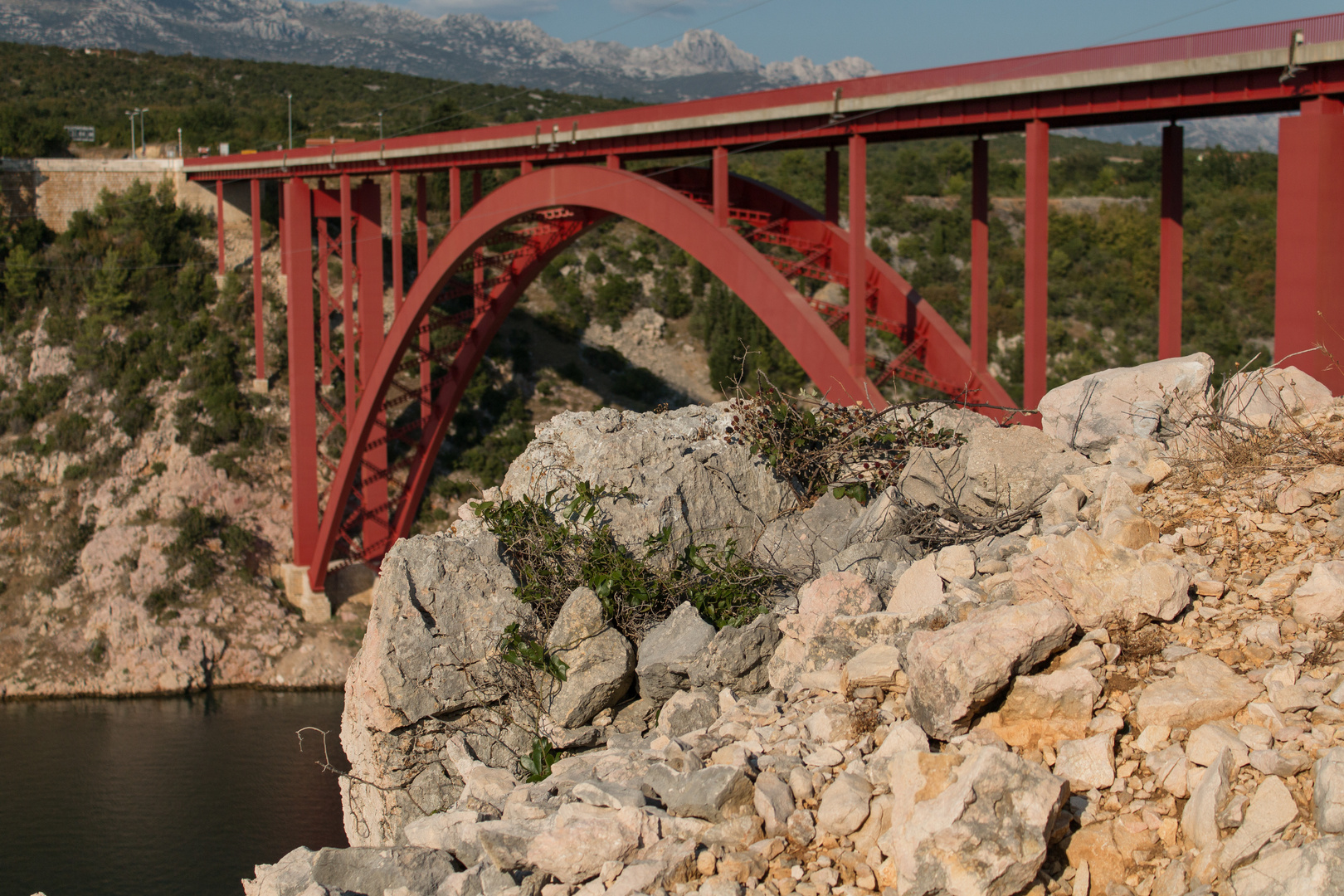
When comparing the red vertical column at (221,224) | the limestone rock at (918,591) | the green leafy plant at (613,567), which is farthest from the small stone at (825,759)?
the red vertical column at (221,224)

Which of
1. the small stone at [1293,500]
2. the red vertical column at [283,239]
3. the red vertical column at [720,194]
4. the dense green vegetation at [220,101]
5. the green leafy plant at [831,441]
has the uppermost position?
the dense green vegetation at [220,101]

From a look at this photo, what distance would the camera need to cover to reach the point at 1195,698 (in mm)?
3898

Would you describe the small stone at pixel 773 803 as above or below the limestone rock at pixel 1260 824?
below

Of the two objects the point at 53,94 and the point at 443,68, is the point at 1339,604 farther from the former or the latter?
the point at 443,68

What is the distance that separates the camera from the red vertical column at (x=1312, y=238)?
7.88 meters

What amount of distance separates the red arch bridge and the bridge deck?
2 centimetres

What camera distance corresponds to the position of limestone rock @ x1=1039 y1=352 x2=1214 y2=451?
19.4ft

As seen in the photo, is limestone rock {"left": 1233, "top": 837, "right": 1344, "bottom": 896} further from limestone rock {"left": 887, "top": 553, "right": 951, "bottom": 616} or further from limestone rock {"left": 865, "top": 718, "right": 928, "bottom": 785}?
limestone rock {"left": 887, "top": 553, "right": 951, "bottom": 616}

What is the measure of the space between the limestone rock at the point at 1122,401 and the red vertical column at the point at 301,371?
759 inches

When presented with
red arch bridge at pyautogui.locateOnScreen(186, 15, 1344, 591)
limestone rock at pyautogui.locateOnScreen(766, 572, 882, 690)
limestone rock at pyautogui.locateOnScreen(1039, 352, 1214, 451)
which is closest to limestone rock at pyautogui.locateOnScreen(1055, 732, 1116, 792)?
limestone rock at pyautogui.locateOnScreen(766, 572, 882, 690)

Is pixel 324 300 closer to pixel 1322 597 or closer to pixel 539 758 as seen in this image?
pixel 539 758

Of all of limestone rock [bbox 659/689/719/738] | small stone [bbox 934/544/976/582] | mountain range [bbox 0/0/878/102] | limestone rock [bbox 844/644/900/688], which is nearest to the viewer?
limestone rock [bbox 844/644/900/688]

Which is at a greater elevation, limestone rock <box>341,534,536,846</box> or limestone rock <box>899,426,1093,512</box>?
limestone rock <box>899,426,1093,512</box>

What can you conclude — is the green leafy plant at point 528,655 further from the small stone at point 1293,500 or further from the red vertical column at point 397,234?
the red vertical column at point 397,234
